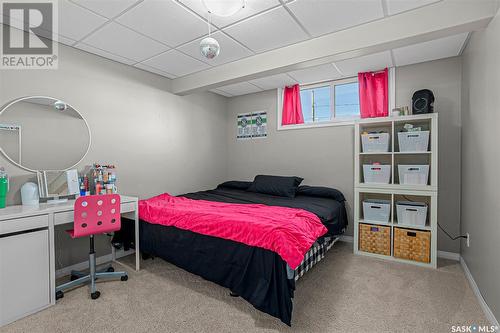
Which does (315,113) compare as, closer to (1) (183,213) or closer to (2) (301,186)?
(2) (301,186)

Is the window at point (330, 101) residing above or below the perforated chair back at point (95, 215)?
above

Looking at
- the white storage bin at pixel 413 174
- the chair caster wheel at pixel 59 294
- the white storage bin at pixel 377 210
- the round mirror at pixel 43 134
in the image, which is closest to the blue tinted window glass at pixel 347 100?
the white storage bin at pixel 413 174

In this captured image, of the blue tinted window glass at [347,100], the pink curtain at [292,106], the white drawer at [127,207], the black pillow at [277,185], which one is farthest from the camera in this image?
the pink curtain at [292,106]

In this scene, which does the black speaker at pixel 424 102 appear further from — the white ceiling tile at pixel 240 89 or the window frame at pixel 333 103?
the white ceiling tile at pixel 240 89

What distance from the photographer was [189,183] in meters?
4.04

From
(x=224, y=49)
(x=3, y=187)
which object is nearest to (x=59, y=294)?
(x=3, y=187)

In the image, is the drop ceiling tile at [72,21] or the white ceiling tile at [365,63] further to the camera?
the white ceiling tile at [365,63]

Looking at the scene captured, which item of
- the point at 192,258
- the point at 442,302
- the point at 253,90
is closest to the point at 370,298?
the point at 442,302

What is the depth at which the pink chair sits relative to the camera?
6.84 feet

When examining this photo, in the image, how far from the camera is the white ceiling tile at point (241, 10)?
6.51ft

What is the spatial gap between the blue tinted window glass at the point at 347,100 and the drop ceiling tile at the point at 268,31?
151cm

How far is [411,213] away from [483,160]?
1007 mm

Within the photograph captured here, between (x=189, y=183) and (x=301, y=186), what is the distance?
5.89 feet

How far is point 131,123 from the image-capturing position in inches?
126
